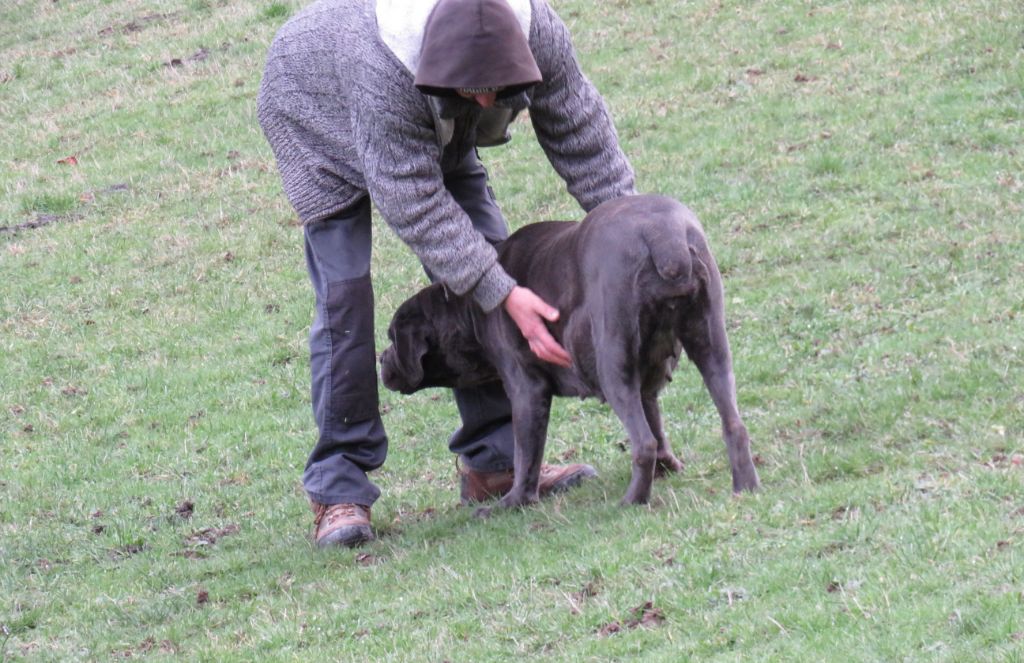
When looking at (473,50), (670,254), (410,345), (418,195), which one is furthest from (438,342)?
(473,50)

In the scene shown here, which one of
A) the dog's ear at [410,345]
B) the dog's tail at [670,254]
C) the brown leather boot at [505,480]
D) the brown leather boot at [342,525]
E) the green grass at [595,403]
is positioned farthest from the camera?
the dog's ear at [410,345]

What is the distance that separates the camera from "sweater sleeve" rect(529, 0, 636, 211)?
6273mm

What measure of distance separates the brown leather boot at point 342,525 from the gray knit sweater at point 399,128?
1330 millimetres

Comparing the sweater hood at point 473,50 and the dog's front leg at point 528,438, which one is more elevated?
the sweater hood at point 473,50

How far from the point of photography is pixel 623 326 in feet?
19.8

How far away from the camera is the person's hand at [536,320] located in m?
6.39

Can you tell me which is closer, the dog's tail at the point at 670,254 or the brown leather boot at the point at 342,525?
the dog's tail at the point at 670,254

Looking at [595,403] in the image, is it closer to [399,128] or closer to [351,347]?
[351,347]

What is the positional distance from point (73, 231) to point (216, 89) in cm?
388

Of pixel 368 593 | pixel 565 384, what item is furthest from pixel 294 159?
pixel 368 593

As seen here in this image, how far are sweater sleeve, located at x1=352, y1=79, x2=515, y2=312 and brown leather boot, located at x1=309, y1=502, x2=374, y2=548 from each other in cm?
134

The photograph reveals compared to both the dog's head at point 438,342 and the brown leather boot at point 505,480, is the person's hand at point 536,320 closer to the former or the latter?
the dog's head at point 438,342

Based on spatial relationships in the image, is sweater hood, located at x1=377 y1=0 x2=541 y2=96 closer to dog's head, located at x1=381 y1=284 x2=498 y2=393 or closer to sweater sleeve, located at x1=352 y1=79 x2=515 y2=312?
sweater sleeve, located at x1=352 y1=79 x2=515 y2=312

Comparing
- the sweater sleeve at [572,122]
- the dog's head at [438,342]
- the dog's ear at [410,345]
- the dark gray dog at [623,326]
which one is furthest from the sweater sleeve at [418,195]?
the dog's ear at [410,345]
